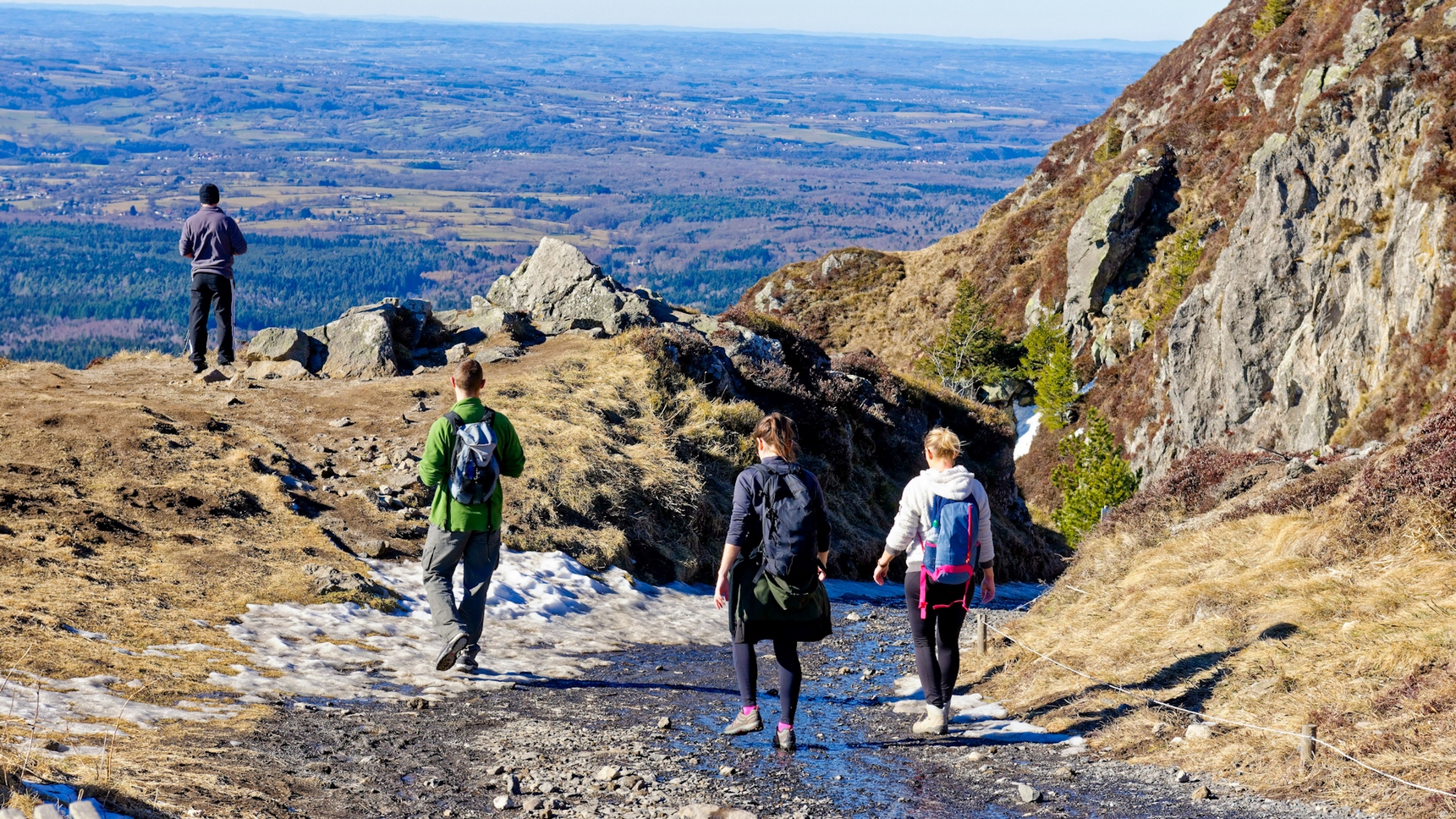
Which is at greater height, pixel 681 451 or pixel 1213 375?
pixel 681 451

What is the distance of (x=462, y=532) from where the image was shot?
33.0 ft

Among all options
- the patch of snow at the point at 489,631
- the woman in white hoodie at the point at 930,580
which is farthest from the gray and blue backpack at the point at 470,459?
the woman in white hoodie at the point at 930,580

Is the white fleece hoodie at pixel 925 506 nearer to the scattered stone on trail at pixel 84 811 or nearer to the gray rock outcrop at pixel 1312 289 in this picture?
the scattered stone on trail at pixel 84 811

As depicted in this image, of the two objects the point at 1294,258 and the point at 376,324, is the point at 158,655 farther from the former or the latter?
the point at 1294,258

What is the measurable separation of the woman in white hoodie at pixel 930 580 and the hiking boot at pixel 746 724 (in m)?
1.33

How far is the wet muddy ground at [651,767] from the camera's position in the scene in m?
7.06

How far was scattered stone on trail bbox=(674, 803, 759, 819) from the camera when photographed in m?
6.89

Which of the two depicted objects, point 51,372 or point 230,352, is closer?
point 51,372

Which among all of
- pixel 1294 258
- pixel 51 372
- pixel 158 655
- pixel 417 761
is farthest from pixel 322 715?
pixel 1294 258

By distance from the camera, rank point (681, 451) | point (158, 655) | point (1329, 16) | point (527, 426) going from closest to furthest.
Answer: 1. point (158, 655)
2. point (527, 426)
3. point (681, 451)
4. point (1329, 16)

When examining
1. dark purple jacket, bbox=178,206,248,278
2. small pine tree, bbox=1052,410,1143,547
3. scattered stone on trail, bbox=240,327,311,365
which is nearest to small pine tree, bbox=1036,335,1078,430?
small pine tree, bbox=1052,410,1143,547

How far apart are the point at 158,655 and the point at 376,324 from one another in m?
13.7

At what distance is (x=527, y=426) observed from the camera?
1808 centimetres

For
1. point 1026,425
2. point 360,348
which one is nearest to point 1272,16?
point 1026,425
